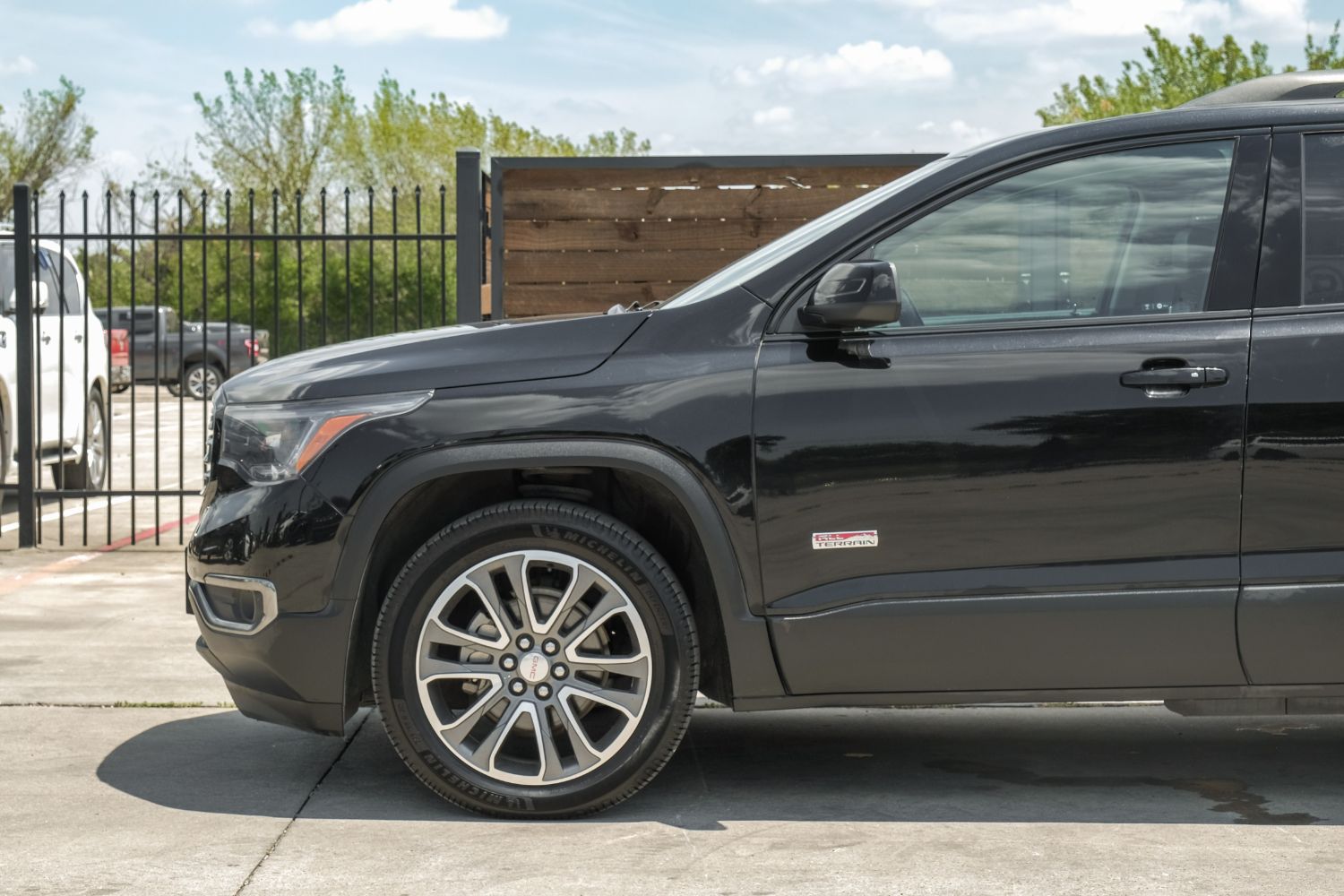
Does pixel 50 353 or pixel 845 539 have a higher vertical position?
pixel 50 353

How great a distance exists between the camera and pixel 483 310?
8.62 m

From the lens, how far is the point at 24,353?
372 inches

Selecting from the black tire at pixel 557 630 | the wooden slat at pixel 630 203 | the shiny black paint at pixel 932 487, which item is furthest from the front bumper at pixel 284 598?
the wooden slat at pixel 630 203

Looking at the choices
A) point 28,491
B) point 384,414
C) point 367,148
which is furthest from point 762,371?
point 367,148

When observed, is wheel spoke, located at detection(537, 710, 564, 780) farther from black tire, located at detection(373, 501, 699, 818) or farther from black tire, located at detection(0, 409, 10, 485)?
black tire, located at detection(0, 409, 10, 485)

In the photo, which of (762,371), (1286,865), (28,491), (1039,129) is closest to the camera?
(1286,865)

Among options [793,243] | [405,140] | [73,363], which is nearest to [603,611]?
[793,243]

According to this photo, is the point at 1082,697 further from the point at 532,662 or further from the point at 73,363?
the point at 73,363

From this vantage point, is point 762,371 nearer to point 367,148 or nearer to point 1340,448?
point 1340,448

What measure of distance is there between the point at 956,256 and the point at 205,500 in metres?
2.17

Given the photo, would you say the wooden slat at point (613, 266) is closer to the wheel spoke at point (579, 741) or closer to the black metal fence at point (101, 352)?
the black metal fence at point (101, 352)

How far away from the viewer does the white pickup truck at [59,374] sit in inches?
408

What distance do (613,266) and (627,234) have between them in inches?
7.5

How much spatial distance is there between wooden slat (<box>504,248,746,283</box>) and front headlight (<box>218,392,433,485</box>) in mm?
4253
